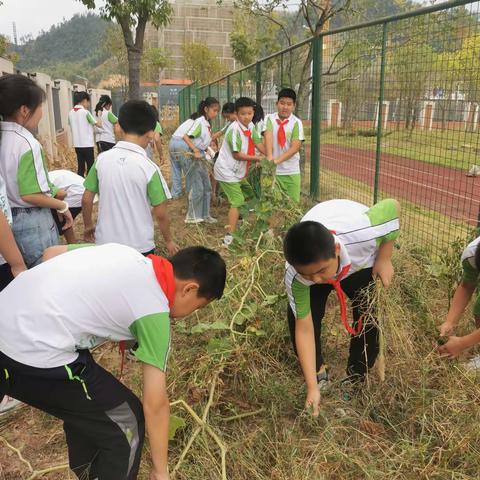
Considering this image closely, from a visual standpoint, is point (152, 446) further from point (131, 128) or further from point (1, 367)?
point (131, 128)

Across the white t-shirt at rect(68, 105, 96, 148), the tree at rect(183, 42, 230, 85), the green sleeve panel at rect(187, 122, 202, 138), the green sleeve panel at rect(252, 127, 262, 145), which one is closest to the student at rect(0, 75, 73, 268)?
the green sleeve panel at rect(252, 127, 262, 145)

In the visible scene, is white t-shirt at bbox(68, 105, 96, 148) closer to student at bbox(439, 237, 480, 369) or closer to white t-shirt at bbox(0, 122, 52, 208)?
white t-shirt at bbox(0, 122, 52, 208)

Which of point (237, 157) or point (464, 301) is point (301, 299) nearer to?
point (464, 301)

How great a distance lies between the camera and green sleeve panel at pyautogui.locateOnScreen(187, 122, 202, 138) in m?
6.39

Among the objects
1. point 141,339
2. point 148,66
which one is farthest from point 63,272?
point 148,66

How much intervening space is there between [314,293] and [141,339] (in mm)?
1127

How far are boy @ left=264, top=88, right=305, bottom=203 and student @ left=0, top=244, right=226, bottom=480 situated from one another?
3646 millimetres

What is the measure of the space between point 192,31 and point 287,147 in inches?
2307

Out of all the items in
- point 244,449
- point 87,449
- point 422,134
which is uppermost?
point 422,134

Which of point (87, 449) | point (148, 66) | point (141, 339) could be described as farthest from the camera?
point (148, 66)

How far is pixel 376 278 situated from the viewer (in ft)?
7.73

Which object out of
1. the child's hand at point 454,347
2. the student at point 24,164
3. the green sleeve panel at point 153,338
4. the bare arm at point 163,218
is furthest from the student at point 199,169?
the green sleeve panel at point 153,338

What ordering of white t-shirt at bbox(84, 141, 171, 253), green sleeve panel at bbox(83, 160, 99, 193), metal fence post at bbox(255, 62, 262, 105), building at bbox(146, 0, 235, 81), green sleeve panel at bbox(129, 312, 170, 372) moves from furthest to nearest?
building at bbox(146, 0, 235, 81), metal fence post at bbox(255, 62, 262, 105), green sleeve panel at bbox(83, 160, 99, 193), white t-shirt at bbox(84, 141, 171, 253), green sleeve panel at bbox(129, 312, 170, 372)

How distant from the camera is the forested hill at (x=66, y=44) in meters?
120
